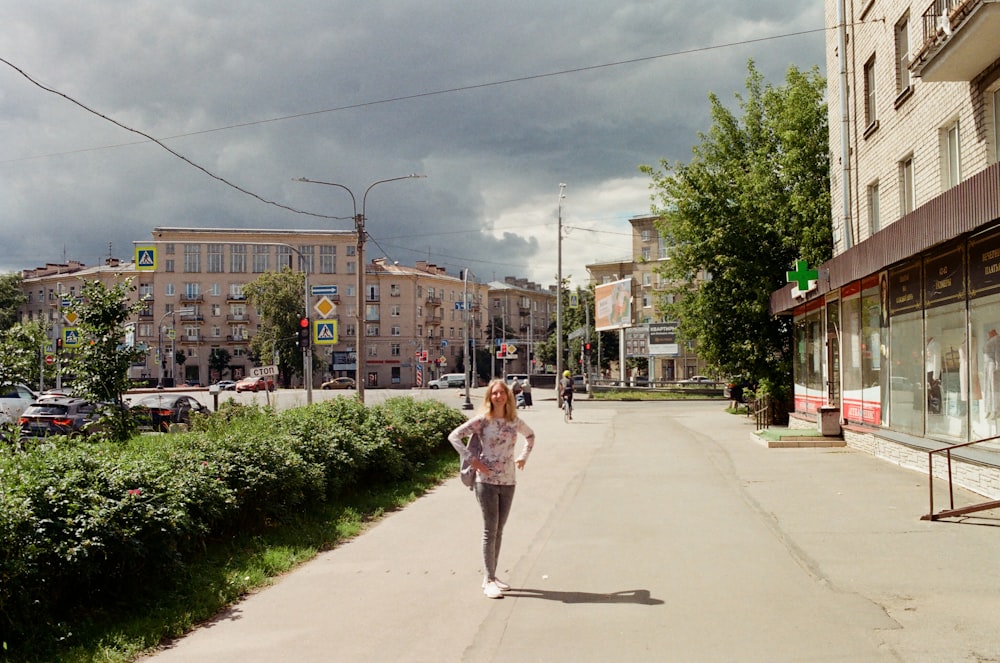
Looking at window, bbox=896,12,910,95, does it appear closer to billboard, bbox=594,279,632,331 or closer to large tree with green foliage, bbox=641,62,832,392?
large tree with green foliage, bbox=641,62,832,392

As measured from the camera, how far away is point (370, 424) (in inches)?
525

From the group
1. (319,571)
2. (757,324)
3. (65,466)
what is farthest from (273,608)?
(757,324)

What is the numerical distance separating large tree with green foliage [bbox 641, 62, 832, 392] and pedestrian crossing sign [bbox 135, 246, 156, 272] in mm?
16066

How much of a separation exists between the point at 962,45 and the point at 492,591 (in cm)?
1008

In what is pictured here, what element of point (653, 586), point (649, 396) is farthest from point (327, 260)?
point (653, 586)

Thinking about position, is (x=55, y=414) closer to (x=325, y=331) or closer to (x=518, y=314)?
(x=325, y=331)

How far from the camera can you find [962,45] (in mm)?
11672

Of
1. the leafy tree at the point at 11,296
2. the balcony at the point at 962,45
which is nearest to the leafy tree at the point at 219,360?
the leafy tree at the point at 11,296

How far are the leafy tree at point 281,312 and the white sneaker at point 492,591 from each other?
8003cm

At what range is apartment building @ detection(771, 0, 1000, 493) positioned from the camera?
11.3m

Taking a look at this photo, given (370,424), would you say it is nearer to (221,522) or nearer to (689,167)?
(221,522)

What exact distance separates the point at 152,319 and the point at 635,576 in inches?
3792

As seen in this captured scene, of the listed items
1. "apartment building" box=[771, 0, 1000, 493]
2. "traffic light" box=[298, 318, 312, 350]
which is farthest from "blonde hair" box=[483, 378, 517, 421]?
"traffic light" box=[298, 318, 312, 350]

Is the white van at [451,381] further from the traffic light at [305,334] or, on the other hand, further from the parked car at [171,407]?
the traffic light at [305,334]
